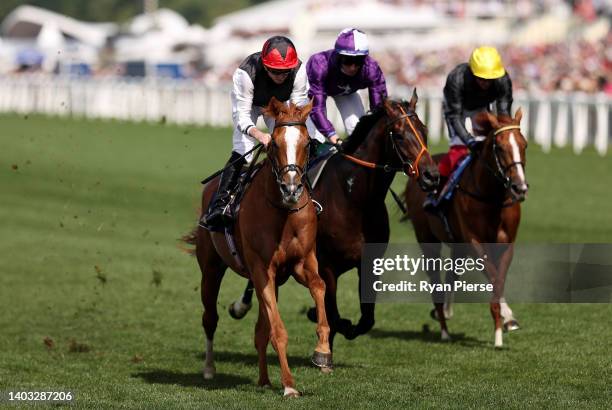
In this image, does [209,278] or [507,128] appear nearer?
[209,278]

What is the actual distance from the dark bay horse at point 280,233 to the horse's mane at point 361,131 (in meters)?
1.36

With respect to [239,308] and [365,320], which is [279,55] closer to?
[365,320]

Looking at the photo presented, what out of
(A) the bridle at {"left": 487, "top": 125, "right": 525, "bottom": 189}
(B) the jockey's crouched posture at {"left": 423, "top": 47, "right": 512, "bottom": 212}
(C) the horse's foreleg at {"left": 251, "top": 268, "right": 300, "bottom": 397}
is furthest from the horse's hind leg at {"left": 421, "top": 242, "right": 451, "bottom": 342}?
(C) the horse's foreleg at {"left": 251, "top": 268, "right": 300, "bottom": 397}

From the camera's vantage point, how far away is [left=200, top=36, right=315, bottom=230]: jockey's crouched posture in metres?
9.12

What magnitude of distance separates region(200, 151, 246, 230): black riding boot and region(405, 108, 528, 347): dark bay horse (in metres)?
2.12

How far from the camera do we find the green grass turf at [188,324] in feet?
29.0

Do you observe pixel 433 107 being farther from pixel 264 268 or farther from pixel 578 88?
pixel 264 268

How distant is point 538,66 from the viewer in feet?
105

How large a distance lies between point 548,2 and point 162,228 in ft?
99.2

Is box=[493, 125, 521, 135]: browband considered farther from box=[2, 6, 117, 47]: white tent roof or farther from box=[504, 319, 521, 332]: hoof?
box=[2, 6, 117, 47]: white tent roof

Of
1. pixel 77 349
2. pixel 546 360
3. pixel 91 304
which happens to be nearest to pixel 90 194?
pixel 91 304

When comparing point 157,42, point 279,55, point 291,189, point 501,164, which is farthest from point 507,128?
point 157,42

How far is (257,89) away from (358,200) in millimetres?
1096

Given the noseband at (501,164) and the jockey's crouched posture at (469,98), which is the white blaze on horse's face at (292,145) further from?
the jockey's crouched posture at (469,98)
